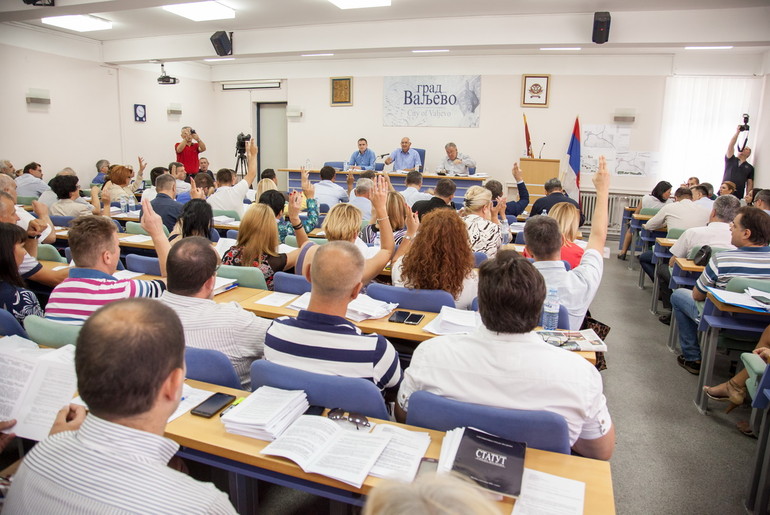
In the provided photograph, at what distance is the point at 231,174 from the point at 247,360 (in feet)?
16.5

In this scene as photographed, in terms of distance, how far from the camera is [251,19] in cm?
873

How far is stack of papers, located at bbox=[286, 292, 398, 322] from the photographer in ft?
9.21

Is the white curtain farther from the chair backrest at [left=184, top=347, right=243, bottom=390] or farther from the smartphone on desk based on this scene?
the smartphone on desk

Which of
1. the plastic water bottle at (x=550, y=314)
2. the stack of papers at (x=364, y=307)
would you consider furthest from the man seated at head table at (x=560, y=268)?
the stack of papers at (x=364, y=307)

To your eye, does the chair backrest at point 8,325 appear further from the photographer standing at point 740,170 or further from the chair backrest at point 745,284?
the photographer standing at point 740,170

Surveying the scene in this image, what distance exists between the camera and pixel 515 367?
1.67 metres

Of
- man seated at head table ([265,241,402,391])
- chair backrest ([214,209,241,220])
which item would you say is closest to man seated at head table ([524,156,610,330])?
man seated at head table ([265,241,402,391])

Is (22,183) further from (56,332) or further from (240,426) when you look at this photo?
(240,426)

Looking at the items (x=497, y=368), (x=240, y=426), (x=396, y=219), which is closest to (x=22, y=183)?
(x=396, y=219)

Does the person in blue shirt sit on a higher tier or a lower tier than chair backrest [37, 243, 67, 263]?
higher

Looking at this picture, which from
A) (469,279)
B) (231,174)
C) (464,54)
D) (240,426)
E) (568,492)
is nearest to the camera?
(568,492)

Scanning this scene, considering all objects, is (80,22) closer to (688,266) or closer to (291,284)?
(291,284)

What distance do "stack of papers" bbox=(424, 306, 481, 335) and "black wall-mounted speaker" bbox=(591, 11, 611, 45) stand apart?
6441mm

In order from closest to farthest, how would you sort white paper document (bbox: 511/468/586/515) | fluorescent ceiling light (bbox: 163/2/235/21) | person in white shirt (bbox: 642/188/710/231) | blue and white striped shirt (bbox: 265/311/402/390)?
white paper document (bbox: 511/468/586/515)
blue and white striped shirt (bbox: 265/311/402/390)
person in white shirt (bbox: 642/188/710/231)
fluorescent ceiling light (bbox: 163/2/235/21)
